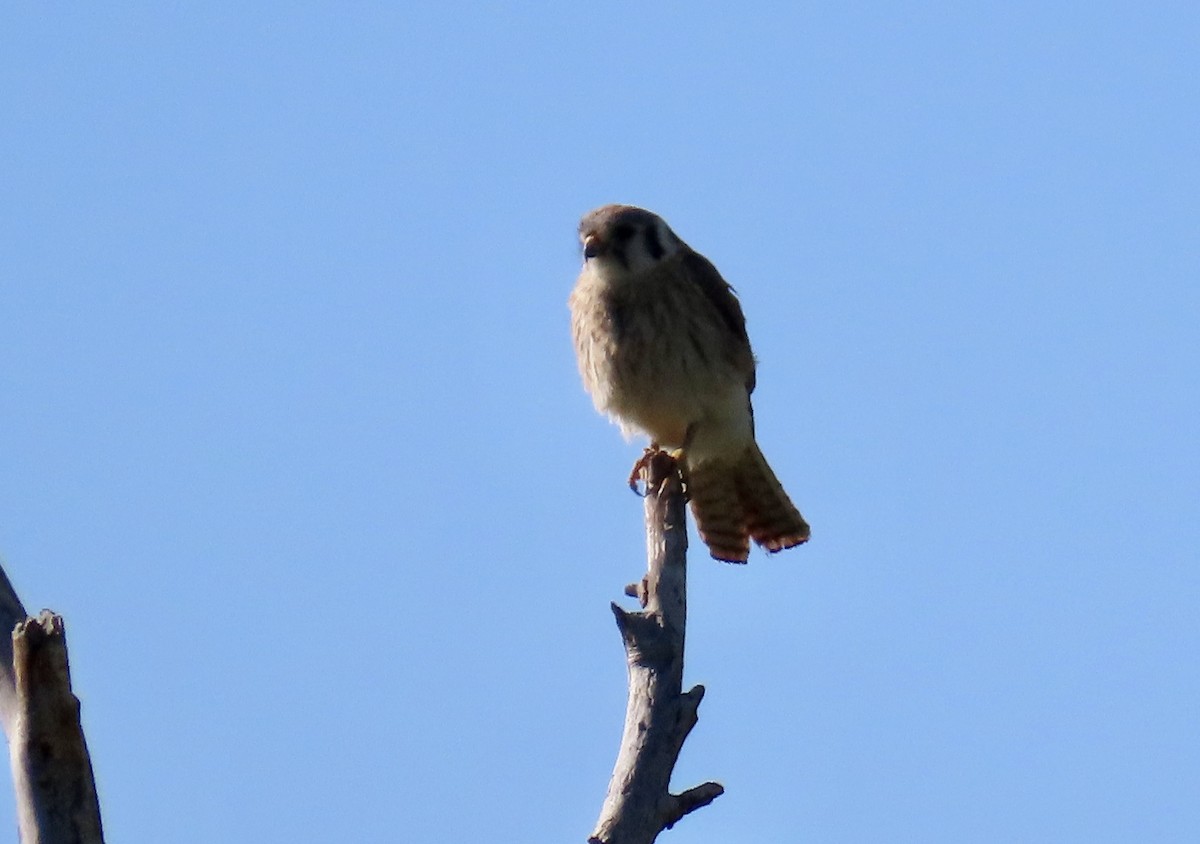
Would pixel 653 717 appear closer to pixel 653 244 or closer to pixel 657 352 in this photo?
pixel 657 352

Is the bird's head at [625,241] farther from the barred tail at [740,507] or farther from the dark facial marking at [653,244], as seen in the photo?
the barred tail at [740,507]

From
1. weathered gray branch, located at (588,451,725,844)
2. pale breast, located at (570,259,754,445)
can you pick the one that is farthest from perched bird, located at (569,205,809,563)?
weathered gray branch, located at (588,451,725,844)

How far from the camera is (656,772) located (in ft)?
11.7

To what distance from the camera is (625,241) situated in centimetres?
593

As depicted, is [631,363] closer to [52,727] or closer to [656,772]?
[656,772]

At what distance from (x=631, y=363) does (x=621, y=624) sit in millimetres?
1960

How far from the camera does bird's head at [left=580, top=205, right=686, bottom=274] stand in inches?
233

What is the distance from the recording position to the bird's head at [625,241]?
591 centimetres

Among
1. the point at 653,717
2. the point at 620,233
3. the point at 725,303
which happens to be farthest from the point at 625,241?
the point at 653,717

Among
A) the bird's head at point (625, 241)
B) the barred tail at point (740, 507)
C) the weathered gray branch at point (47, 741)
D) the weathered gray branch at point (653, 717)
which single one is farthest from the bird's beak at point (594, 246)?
the weathered gray branch at point (47, 741)

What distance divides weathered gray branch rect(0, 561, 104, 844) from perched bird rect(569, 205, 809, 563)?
2.96 meters

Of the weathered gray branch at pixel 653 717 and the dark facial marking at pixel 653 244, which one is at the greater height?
the dark facial marking at pixel 653 244

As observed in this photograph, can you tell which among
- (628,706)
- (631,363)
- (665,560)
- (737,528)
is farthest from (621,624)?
(737,528)

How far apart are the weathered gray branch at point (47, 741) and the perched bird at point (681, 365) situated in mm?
2960
